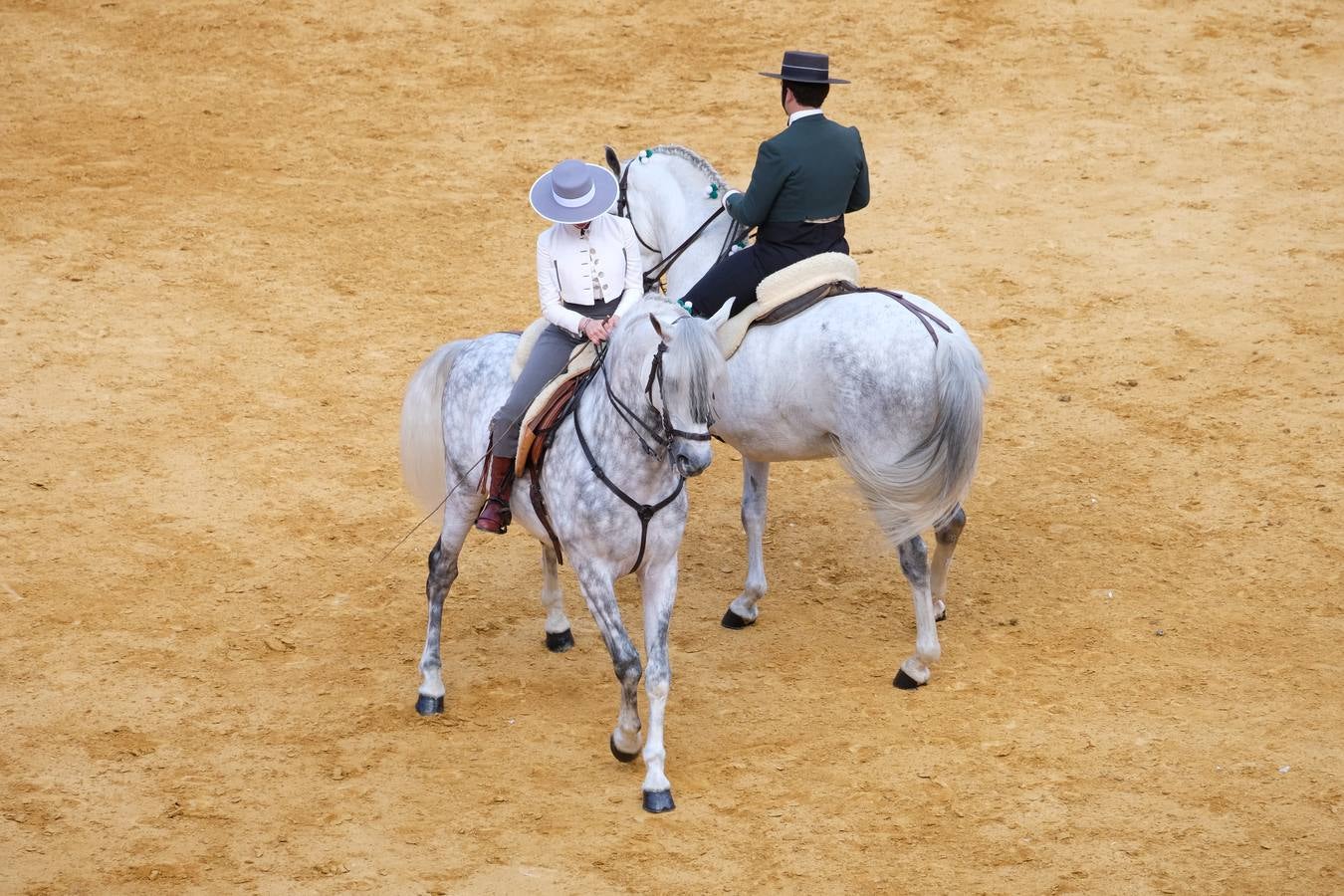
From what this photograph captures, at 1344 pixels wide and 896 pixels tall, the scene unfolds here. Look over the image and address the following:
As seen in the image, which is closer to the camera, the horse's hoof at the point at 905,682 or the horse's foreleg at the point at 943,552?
the horse's hoof at the point at 905,682

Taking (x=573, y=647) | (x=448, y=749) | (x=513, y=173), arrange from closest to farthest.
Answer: (x=448, y=749)
(x=573, y=647)
(x=513, y=173)

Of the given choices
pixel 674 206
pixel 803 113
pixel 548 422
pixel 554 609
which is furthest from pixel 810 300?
pixel 554 609

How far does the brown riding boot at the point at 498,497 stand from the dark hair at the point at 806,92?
2.56 m

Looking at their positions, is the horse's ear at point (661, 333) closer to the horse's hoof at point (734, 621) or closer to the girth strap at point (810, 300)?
the girth strap at point (810, 300)

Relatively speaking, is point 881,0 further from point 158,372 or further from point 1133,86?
point 158,372

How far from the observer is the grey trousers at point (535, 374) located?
280 inches

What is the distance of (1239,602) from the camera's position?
8.56 metres

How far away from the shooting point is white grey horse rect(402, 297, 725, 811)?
614cm

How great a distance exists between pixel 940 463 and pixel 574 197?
7.55ft

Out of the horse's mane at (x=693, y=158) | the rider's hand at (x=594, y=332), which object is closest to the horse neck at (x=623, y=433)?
the rider's hand at (x=594, y=332)

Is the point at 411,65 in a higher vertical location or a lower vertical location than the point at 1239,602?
higher

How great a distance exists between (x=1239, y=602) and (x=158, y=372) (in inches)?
314

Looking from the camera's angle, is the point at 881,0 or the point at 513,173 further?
the point at 881,0

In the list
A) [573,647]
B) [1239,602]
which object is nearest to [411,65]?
[573,647]
